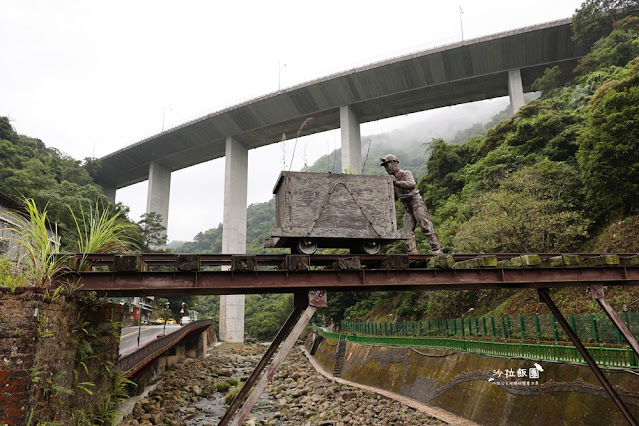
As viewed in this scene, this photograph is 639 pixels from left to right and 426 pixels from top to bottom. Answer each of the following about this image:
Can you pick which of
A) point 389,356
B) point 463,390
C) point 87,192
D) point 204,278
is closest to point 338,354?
point 389,356

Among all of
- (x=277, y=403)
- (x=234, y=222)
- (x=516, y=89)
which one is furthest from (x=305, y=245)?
(x=234, y=222)

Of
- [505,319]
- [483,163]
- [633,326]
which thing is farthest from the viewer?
[483,163]

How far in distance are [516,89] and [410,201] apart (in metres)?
37.7

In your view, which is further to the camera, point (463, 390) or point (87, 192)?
point (87, 192)

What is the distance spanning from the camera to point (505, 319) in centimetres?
1680

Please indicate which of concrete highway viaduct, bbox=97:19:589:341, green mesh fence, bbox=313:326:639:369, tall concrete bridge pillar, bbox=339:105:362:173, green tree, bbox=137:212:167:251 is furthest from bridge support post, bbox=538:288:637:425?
green tree, bbox=137:212:167:251

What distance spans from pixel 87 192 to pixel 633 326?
50983 mm

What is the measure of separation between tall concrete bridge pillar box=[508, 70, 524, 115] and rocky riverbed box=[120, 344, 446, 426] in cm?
3233

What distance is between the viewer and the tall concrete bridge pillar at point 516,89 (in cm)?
4150

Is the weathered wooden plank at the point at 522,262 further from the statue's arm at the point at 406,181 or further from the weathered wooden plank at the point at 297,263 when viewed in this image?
the weathered wooden plank at the point at 297,263

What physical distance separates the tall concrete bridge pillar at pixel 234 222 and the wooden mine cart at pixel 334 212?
42.6 meters

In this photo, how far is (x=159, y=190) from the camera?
61.2 metres

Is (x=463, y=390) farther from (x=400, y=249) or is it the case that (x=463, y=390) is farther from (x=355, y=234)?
(x=400, y=249)

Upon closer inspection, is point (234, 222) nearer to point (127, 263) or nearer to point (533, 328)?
point (533, 328)
